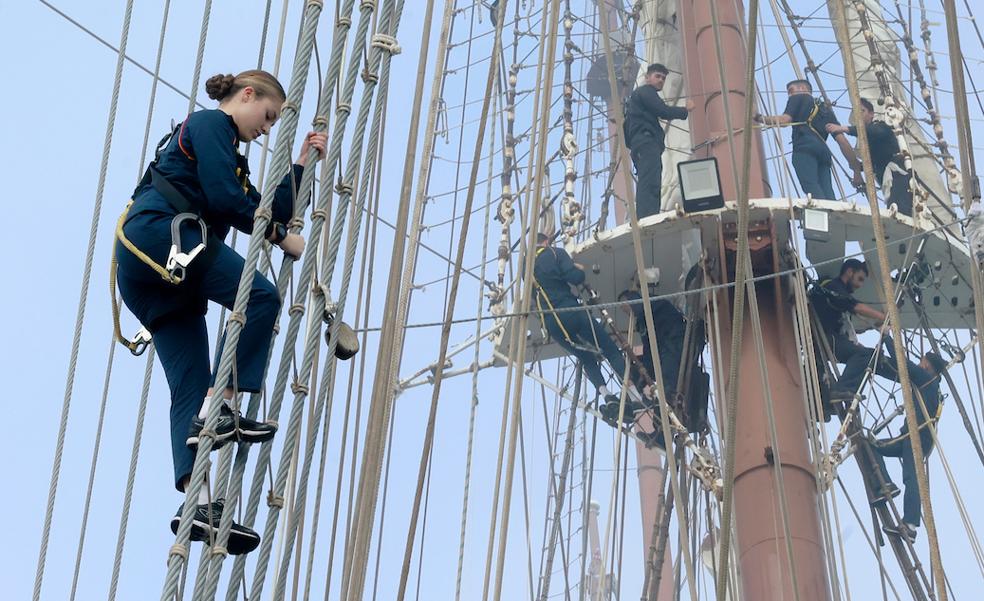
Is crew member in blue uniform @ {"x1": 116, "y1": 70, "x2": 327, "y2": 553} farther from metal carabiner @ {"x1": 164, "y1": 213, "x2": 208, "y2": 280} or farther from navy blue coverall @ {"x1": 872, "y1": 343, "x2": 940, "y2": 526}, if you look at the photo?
navy blue coverall @ {"x1": 872, "y1": 343, "x2": 940, "y2": 526}

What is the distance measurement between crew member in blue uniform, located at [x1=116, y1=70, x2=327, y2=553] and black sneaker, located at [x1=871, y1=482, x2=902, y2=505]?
20.1 feet

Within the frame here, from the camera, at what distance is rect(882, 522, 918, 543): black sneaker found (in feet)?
29.8

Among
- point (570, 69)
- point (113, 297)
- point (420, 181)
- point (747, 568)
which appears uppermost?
point (570, 69)

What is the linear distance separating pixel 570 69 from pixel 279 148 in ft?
27.2

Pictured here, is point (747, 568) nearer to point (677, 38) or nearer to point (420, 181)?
point (420, 181)

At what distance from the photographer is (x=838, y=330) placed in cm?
945

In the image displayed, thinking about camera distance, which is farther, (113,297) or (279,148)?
(113,297)

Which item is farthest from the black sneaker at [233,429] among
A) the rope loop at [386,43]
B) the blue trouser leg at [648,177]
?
the blue trouser leg at [648,177]

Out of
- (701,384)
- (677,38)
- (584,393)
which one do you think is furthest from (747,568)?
(677,38)

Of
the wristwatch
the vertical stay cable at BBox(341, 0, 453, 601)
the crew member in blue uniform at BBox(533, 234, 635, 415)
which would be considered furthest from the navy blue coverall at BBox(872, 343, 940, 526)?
the wristwatch

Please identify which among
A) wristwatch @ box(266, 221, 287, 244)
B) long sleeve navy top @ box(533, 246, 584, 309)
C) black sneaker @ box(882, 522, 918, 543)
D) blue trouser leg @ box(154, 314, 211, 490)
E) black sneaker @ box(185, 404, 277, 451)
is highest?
long sleeve navy top @ box(533, 246, 584, 309)

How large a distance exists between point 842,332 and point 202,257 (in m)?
6.28

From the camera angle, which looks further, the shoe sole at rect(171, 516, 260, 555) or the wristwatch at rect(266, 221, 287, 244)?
the wristwatch at rect(266, 221, 287, 244)

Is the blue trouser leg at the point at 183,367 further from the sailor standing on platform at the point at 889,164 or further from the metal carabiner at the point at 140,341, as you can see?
the sailor standing on platform at the point at 889,164
